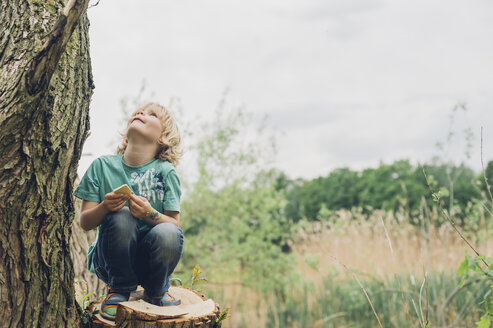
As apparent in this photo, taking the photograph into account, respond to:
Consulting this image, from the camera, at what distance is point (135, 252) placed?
2209 mm

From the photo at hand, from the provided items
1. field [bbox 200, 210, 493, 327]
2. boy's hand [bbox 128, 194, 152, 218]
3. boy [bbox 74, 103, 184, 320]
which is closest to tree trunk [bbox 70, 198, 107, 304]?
boy [bbox 74, 103, 184, 320]

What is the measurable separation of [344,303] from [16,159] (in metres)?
5.76

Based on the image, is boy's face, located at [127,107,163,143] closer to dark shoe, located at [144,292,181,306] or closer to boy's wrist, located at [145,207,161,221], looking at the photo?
boy's wrist, located at [145,207,161,221]

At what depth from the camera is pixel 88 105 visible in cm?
216

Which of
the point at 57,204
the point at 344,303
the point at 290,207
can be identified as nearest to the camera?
the point at 57,204

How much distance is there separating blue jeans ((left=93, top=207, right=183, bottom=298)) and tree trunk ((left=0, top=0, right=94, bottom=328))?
19 centimetres

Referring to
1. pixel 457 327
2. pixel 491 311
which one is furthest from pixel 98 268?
pixel 457 327

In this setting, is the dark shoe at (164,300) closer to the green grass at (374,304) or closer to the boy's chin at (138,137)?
the boy's chin at (138,137)

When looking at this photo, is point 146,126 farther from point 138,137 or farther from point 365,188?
point 365,188

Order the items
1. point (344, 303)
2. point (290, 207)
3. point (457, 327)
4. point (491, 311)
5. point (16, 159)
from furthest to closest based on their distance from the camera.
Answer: point (290, 207) < point (344, 303) < point (457, 327) < point (491, 311) < point (16, 159)

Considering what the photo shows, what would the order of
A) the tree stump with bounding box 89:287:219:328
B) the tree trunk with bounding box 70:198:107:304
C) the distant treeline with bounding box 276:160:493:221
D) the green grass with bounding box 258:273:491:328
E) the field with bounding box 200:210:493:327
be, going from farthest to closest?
the distant treeline with bounding box 276:160:493:221
the field with bounding box 200:210:493:327
the green grass with bounding box 258:273:491:328
the tree trunk with bounding box 70:198:107:304
the tree stump with bounding box 89:287:219:328

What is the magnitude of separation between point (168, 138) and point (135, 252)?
1.94ft

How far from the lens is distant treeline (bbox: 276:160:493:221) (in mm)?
15508

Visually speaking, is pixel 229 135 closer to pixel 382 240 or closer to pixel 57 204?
pixel 382 240
